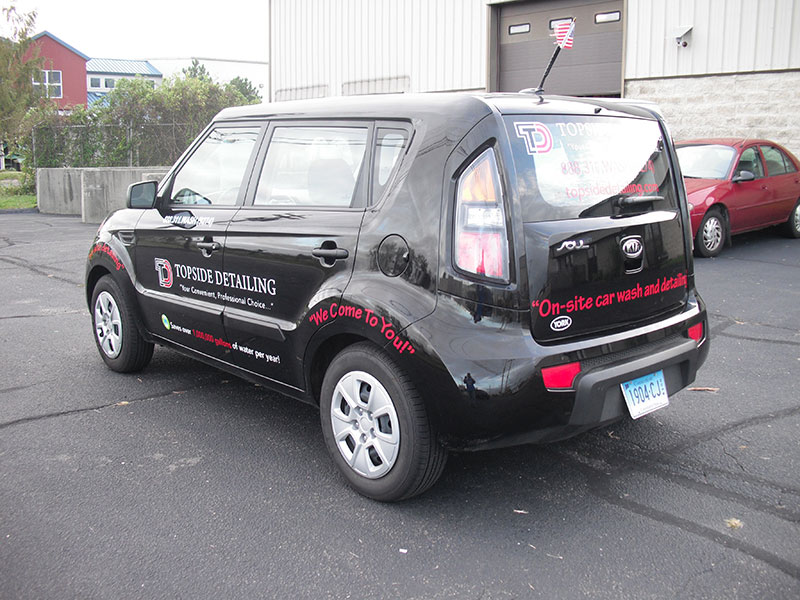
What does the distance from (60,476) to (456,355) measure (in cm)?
208

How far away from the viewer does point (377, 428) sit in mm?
3418

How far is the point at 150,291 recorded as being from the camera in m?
4.95

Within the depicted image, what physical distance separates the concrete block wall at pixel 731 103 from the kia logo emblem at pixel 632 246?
40.7 ft

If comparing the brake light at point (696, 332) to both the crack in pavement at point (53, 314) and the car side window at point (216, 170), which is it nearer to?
the car side window at point (216, 170)

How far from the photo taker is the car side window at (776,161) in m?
11.5

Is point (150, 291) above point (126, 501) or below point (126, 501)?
above

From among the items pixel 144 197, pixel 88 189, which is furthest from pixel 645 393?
pixel 88 189

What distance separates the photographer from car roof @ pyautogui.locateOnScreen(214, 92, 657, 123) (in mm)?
3287

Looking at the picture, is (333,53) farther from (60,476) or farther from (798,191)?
(60,476)

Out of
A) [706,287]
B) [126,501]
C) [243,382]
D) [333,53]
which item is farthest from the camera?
[333,53]

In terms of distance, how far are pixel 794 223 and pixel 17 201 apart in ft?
62.4

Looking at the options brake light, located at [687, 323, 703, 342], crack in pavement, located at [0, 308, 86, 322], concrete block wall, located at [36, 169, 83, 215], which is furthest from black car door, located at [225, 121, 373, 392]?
concrete block wall, located at [36, 169, 83, 215]

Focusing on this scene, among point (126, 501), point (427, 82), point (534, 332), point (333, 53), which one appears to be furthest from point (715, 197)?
point (333, 53)

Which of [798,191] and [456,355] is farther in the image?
[798,191]
